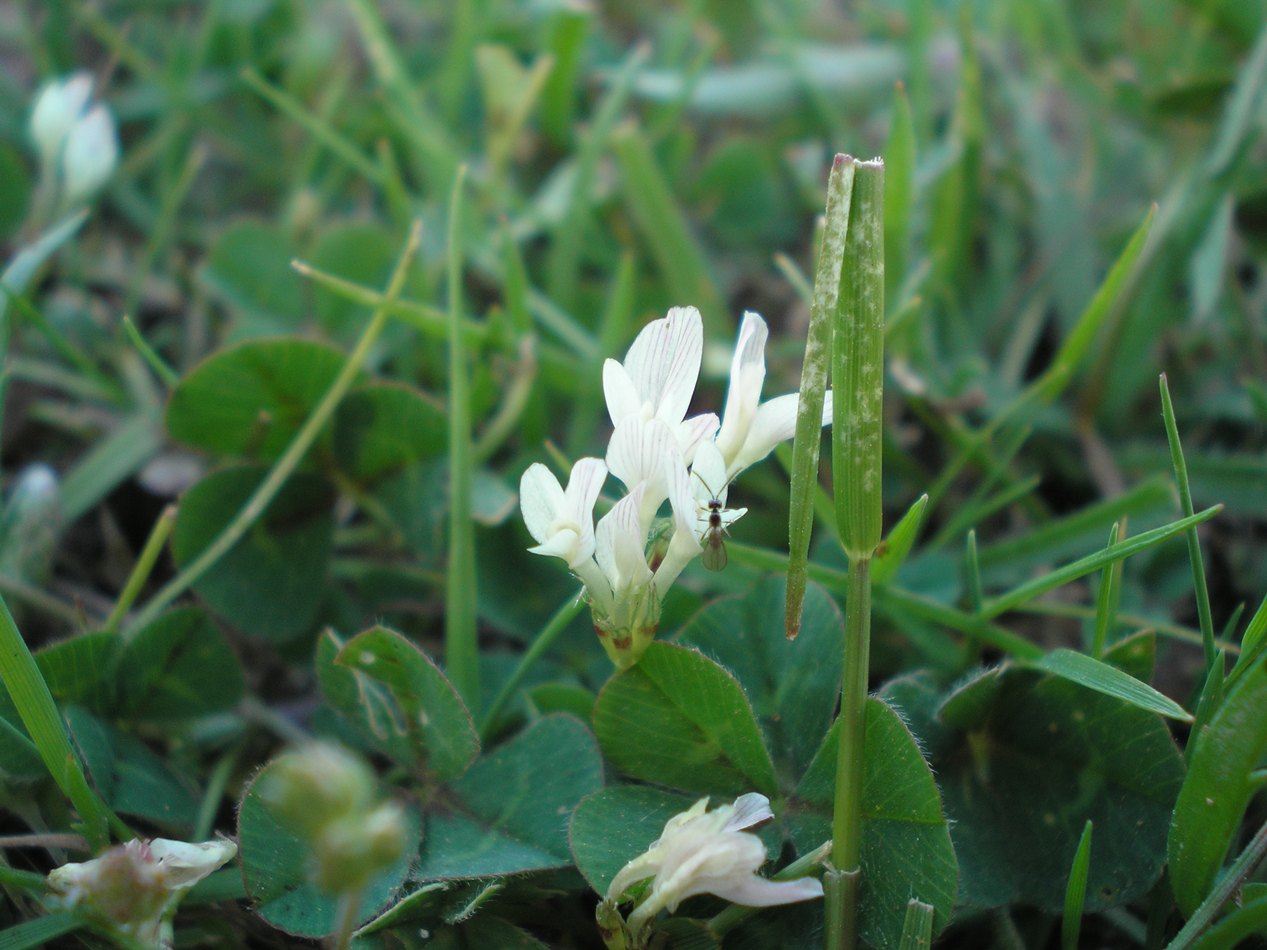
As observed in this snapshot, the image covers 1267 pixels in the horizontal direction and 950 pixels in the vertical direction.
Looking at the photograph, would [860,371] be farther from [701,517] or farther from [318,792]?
[318,792]

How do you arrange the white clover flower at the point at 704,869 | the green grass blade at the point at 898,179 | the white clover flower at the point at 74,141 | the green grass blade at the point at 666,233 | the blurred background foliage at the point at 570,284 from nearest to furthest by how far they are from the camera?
the white clover flower at the point at 704,869 → the blurred background foliage at the point at 570,284 → the green grass blade at the point at 898,179 → the white clover flower at the point at 74,141 → the green grass blade at the point at 666,233

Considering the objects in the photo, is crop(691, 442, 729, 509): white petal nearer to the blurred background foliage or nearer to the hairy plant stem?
the hairy plant stem

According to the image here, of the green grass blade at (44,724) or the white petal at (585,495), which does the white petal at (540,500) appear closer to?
the white petal at (585,495)

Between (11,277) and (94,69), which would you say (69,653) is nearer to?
(11,277)

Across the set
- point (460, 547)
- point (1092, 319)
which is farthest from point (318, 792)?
point (1092, 319)

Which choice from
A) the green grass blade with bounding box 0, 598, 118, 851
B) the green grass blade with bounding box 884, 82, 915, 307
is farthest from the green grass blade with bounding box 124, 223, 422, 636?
the green grass blade with bounding box 884, 82, 915, 307

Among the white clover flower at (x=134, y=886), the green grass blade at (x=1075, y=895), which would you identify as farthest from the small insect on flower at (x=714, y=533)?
the white clover flower at (x=134, y=886)
